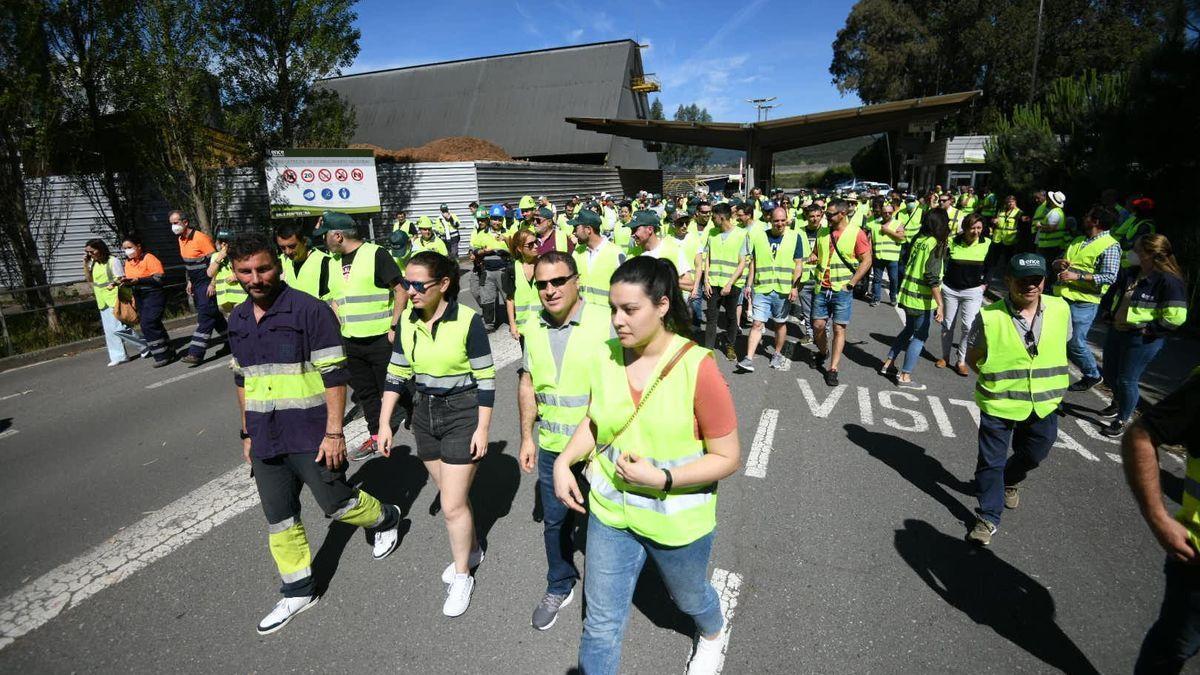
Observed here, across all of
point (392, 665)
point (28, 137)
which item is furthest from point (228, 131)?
point (392, 665)

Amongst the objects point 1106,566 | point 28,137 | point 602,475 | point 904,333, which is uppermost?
point 28,137

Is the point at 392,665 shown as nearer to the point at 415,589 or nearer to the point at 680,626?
the point at 415,589

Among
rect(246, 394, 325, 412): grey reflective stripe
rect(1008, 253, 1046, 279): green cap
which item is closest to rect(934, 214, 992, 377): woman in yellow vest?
rect(1008, 253, 1046, 279): green cap

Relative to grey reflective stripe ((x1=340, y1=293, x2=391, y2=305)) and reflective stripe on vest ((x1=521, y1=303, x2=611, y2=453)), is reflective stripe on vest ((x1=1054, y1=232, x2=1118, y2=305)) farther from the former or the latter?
grey reflective stripe ((x1=340, y1=293, x2=391, y2=305))

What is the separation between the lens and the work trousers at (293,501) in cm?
303

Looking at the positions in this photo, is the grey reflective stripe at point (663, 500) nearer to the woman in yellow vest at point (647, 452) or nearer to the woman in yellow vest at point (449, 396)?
the woman in yellow vest at point (647, 452)

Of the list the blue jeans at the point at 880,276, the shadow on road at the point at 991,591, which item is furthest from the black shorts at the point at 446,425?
the blue jeans at the point at 880,276

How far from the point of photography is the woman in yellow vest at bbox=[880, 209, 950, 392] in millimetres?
6559

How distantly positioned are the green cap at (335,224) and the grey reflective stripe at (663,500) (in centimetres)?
370

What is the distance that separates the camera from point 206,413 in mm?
6453

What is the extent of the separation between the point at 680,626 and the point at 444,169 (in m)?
21.1

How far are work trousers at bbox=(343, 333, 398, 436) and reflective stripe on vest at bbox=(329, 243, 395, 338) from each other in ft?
0.33

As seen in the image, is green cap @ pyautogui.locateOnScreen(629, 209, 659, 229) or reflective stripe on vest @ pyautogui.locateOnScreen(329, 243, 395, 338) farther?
green cap @ pyautogui.locateOnScreen(629, 209, 659, 229)

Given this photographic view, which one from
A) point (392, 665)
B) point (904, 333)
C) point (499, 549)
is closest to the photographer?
point (392, 665)
